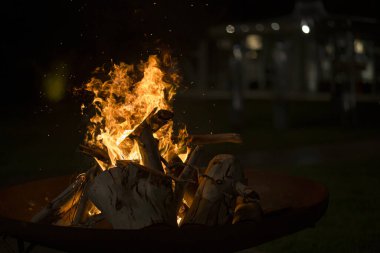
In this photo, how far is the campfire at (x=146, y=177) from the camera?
3195mm

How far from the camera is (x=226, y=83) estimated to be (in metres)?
29.8

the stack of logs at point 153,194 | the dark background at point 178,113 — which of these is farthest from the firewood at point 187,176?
the dark background at point 178,113

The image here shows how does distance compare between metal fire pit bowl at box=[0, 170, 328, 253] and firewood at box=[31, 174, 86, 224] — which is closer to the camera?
metal fire pit bowl at box=[0, 170, 328, 253]

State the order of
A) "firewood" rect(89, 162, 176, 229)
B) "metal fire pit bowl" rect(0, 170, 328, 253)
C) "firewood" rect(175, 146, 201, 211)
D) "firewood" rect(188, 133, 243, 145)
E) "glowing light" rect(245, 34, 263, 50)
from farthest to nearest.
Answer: "glowing light" rect(245, 34, 263, 50)
"firewood" rect(188, 133, 243, 145)
"firewood" rect(175, 146, 201, 211)
"firewood" rect(89, 162, 176, 229)
"metal fire pit bowl" rect(0, 170, 328, 253)

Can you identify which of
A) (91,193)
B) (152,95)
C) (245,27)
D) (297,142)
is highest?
(245,27)

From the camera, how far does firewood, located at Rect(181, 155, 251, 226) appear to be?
3348 mm

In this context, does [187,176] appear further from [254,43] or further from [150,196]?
[254,43]

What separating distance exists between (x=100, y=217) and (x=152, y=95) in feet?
3.92

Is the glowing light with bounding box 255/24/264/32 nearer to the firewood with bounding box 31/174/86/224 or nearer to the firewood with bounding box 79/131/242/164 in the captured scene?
the firewood with bounding box 79/131/242/164

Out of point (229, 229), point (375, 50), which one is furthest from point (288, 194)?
point (375, 50)

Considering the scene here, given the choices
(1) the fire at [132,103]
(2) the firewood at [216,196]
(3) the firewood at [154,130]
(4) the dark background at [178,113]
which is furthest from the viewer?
(4) the dark background at [178,113]

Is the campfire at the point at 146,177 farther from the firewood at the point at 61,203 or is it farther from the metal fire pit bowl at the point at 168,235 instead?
the metal fire pit bowl at the point at 168,235

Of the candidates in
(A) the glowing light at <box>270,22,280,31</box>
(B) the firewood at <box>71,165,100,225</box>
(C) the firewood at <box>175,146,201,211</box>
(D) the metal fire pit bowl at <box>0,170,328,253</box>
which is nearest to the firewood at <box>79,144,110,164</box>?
(B) the firewood at <box>71,165,100,225</box>

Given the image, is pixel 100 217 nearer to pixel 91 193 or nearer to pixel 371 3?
pixel 91 193
